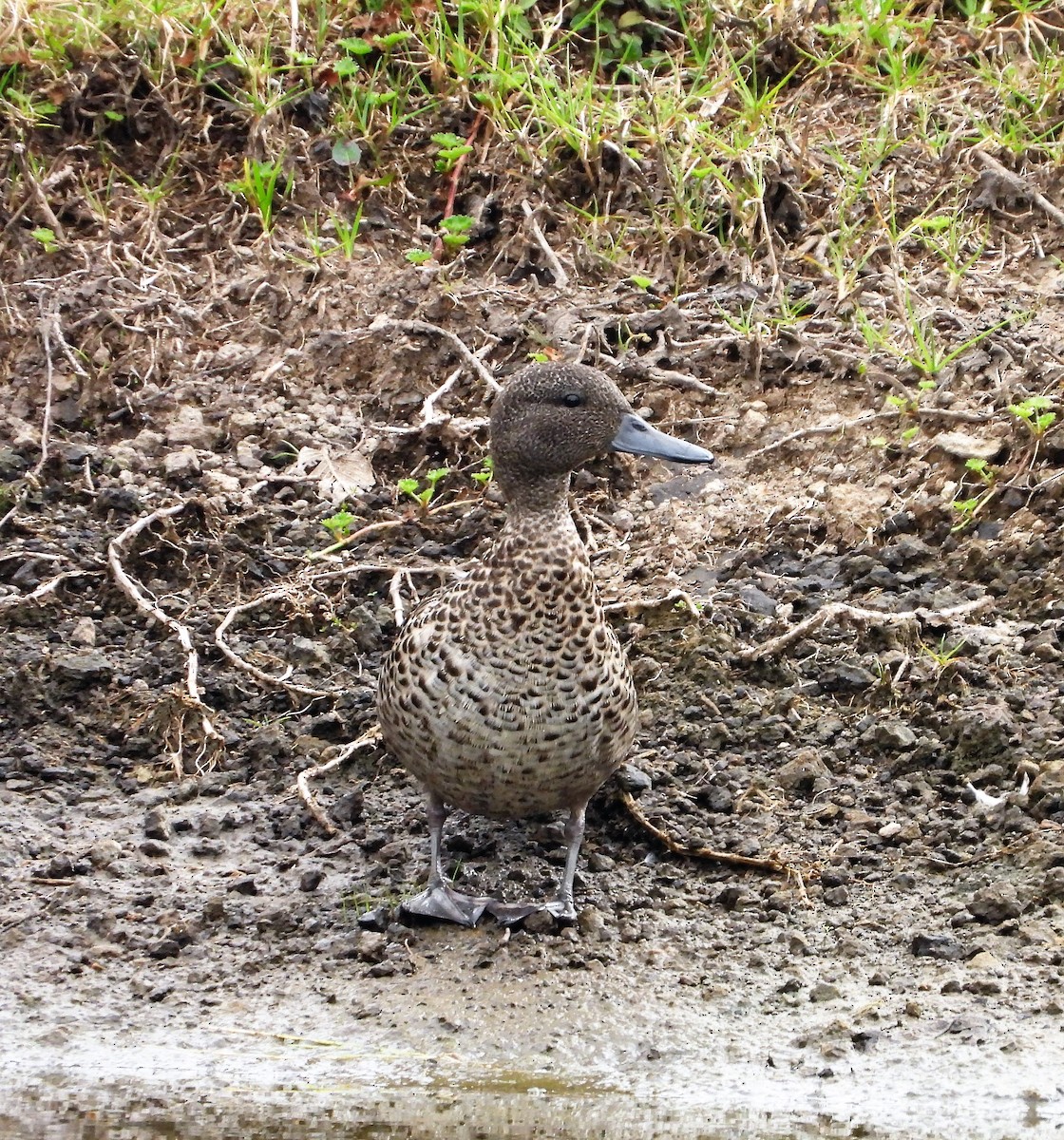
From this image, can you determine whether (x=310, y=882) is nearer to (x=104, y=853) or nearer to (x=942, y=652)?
(x=104, y=853)

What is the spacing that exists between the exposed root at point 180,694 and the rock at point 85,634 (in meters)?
0.16

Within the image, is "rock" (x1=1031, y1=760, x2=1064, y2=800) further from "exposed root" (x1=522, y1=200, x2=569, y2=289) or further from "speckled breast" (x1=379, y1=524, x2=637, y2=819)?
"exposed root" (x1=522, y1=200, x2=569, y2=289)

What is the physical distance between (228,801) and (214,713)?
1.20ft

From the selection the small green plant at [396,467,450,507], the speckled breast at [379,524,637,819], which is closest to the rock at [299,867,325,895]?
the speckled breast at [379,524,637,819]

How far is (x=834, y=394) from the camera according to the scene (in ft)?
20.2

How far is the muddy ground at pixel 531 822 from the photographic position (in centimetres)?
389

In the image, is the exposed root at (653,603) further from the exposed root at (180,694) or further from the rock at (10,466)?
the rock at (10,466)

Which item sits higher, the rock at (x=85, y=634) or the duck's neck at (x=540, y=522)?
the duck's neck at (x=540, y=522)

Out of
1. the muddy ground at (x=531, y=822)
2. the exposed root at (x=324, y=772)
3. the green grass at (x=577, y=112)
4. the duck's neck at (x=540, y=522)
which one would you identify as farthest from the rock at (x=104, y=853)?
the green grass at (x=577, y=112)

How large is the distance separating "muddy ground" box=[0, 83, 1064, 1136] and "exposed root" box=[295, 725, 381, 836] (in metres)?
0.03

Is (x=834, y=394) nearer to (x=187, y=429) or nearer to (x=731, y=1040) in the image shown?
(x=187, y=429)

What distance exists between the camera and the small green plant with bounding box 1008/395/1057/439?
551 centimetres

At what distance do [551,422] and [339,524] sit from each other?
1433 millimetres

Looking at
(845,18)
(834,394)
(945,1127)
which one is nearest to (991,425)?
(834,394)
